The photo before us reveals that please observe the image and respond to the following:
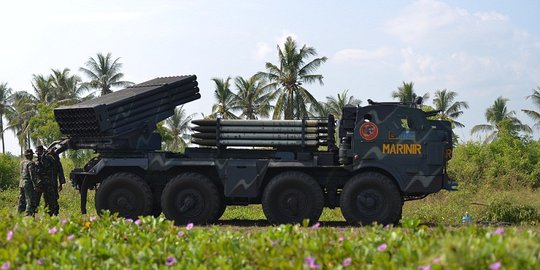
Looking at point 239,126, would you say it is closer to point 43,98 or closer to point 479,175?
point 479,175

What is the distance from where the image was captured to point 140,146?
1406 centimetres

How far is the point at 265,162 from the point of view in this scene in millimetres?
13078

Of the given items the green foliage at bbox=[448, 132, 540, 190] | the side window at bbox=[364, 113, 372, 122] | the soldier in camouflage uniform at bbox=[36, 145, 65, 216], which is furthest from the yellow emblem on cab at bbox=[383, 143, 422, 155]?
the green foliage at bbox=[448, 132, 540, 190]

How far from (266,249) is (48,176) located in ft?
32.1

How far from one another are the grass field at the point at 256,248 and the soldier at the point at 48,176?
7.21 m

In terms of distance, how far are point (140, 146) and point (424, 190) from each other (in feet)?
18.6

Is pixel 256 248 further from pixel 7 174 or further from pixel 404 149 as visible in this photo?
pixel 7 174

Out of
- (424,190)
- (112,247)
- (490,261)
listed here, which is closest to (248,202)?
(424,190)

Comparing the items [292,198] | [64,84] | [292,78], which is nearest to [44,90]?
[64,84]

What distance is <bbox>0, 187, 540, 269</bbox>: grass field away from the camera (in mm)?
4730

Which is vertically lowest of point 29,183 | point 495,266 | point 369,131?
point 495,266

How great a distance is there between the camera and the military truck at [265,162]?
12.7 meters

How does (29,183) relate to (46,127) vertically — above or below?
below

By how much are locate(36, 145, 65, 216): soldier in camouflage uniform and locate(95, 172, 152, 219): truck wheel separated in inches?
52.2
